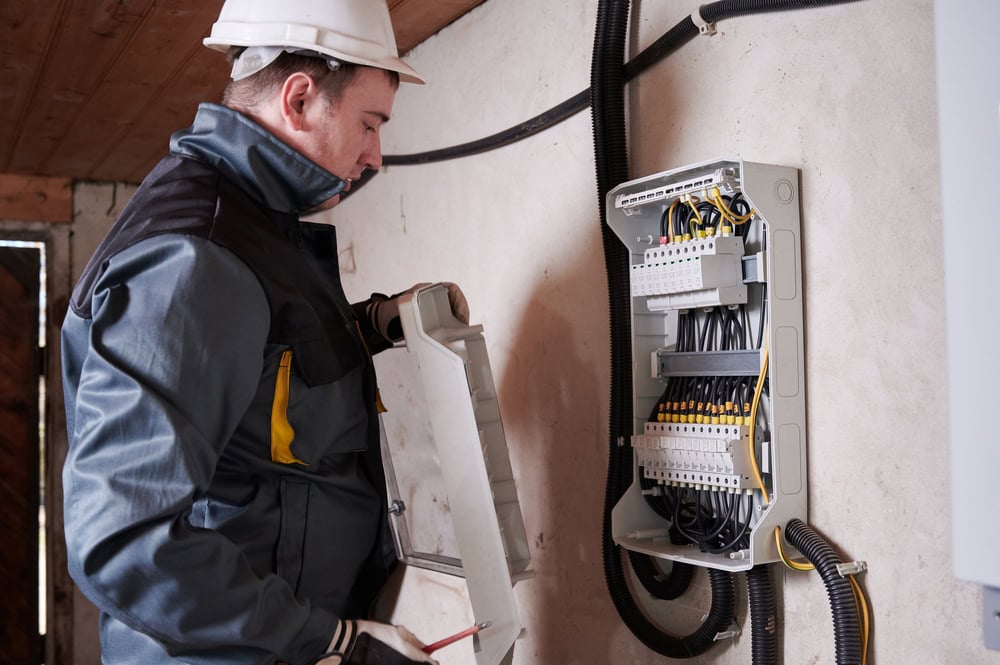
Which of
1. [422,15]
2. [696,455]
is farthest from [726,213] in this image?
[422,15]

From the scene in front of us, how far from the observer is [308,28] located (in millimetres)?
1140

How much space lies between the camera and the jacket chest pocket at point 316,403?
110cm

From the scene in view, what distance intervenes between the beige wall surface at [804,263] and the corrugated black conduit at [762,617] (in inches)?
1.5

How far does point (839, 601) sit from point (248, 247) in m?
0.89

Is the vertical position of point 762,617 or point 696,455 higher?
point 696,455

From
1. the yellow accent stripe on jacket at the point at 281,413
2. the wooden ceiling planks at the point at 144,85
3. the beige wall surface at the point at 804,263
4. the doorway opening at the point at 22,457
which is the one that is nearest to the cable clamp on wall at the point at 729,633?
the beige wall surface at the point at 804,263

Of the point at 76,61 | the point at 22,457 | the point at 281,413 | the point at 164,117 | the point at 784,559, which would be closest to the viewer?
the point at 281,413

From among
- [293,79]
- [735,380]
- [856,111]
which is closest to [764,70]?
[856,111]

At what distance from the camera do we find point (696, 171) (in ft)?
4.25

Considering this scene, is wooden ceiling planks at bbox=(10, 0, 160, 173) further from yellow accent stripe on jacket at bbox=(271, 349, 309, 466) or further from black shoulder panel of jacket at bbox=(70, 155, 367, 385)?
yellow accent stripe on jacket at bbox=(271, 349, 309, 466)

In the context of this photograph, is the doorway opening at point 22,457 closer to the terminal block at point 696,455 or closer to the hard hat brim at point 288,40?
the hard hat brim at point 288,40

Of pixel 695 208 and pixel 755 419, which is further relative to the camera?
pixel 695 208

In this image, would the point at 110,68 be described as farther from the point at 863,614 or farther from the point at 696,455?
the point at 863,614

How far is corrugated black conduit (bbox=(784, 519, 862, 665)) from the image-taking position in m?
1.12
